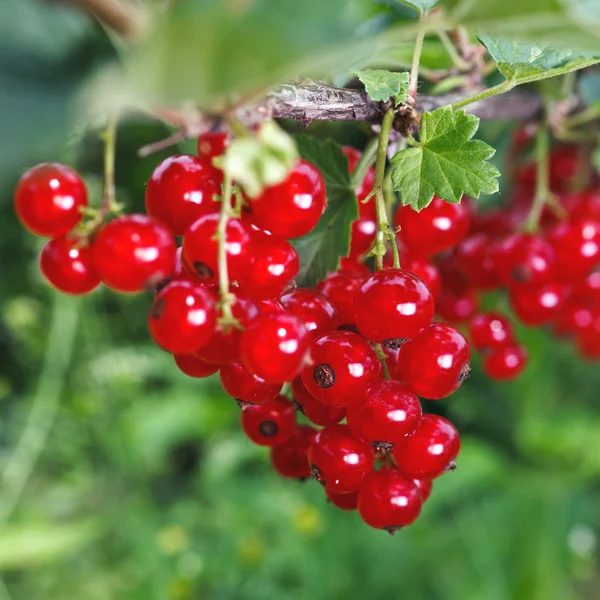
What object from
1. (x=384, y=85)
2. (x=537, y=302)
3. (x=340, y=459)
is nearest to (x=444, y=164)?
(x=384, y=85)

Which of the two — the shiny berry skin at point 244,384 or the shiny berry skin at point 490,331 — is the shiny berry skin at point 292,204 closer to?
the shiny berry skin at point 244,384

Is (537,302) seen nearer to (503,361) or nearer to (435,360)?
(503,361)

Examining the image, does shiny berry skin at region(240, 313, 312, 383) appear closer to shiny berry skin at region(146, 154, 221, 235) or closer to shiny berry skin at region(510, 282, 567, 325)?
shiny berry skin at region(146, 154, 221, 235)

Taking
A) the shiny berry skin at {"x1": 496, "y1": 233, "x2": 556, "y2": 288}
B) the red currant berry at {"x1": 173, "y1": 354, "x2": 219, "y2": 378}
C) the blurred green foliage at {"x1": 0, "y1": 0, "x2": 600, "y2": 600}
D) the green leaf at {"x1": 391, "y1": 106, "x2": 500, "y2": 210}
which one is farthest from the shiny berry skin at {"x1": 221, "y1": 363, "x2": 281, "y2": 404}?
the blurred green foliage at {"x1": 0, "y1": 0, "x2": 600, "y2": 600}

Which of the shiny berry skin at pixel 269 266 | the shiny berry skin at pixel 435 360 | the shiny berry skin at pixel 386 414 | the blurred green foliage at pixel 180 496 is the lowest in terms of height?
the blurred green foliage at pixel 180 496

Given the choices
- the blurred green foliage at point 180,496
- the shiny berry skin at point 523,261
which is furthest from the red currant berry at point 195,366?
the blurred green foliage at point 180,496

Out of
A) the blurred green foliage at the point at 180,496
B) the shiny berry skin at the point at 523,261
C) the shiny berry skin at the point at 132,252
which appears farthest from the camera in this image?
the blurred green foliage at the point at 180,496
